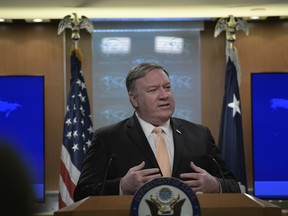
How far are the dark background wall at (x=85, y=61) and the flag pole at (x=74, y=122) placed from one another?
43 centimetres

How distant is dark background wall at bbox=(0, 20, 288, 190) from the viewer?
663 cm

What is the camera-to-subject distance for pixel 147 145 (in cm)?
251

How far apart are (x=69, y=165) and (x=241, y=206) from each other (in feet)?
16.7

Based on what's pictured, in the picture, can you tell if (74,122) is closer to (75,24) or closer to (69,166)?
(69,166)

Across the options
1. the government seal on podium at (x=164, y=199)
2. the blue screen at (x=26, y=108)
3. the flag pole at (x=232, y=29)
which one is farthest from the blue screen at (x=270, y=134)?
the government seal on podium at (x=164, y=199)

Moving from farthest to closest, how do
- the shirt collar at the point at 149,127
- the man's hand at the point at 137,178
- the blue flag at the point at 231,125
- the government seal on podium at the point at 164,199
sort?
the blue flag at the point at 231,125
the shirt collar at the point at 149,127
the man's hand at the point at 137,178
the government seal on podium at the point at 164,199

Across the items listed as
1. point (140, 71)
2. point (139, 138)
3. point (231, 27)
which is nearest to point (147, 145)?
point (139, 138)

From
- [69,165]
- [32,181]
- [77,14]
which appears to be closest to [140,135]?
[32,181]

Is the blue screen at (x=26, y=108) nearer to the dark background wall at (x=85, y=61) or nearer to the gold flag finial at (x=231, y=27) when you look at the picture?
the dark background wall at (x=85, y=61)

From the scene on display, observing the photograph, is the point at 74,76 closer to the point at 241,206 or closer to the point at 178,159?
the point at 178,159

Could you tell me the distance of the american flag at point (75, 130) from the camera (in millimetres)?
6121

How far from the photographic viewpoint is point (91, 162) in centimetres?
250

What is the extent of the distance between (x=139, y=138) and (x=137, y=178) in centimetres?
47

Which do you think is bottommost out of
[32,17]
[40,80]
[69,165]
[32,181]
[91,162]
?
[69,165]
